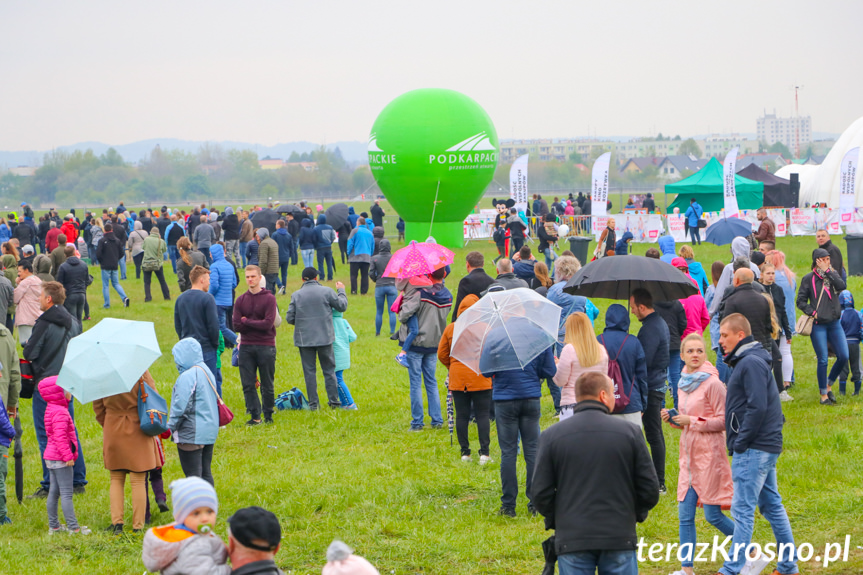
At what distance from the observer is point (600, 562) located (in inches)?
177

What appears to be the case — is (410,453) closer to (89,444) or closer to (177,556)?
(89,444)

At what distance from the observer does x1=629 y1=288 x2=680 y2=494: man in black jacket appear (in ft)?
24.2

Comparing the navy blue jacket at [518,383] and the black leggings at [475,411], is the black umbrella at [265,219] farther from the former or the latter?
the navy blue jacket at [518,383]

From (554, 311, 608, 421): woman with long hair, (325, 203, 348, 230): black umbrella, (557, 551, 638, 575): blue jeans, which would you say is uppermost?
(325, 203, 348, 230): black umbrella

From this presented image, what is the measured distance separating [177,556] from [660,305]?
247 inches

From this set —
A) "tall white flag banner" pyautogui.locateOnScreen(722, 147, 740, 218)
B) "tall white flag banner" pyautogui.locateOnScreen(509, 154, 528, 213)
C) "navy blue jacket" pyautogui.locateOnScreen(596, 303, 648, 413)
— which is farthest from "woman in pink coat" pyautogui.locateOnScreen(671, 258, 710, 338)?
"tall white flag banner" pyautogui.locateOnScreen(509, 154, 528, 213)

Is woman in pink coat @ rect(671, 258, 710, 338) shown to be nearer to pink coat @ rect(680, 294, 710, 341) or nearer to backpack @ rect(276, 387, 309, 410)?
pink coat @ rect(680, 294, 710, 341)

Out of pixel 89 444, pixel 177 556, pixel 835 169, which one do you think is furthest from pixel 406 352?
pixel 835 169

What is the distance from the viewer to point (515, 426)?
716cm

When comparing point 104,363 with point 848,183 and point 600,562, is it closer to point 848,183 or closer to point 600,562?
point 600,562


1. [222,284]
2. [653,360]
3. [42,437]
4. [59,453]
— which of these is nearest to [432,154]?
[222,284]

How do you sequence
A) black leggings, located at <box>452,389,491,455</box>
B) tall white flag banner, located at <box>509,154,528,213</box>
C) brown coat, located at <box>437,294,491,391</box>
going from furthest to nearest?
tall white flag banner, located at <box>509,154,528,213</box> → black leggings, located at <box>452,389,491,455</box> → brown coat, located at <box>437,294,491,391</box>

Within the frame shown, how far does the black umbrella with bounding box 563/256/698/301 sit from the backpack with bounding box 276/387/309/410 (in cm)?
485

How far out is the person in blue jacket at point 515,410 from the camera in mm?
7016
